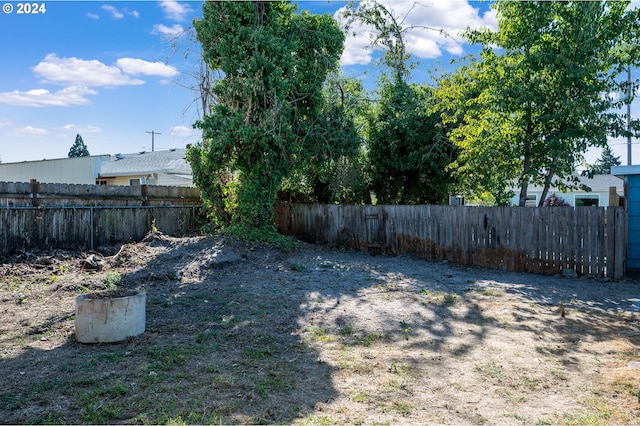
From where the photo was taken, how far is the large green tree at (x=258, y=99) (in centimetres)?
1165

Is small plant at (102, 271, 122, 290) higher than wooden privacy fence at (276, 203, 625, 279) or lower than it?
lower

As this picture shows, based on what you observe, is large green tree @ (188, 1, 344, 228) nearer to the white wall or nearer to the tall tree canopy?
the white wall

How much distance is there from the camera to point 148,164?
22.5 meters

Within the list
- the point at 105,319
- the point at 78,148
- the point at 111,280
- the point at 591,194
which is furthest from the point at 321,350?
the point at 78,148

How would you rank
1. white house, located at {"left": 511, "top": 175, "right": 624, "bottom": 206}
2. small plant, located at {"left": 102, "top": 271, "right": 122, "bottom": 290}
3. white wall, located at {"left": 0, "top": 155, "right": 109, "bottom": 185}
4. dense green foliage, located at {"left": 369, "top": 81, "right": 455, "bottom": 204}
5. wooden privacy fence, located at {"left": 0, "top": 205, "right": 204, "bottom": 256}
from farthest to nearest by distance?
1. white house, located at {"left": 511, "top": 175, "right": 624, "bottom": 206}
2. white wall, located at {"left": 0, "top": 155, "right": 109, "bottom": 185}
3. dense green foliage, located at {"left": 369, "top": 81, "right": 455, "bottom": 204}
4. wooden privacy fence, located at {"left": 0, "top": 205, "right": 204, "bottom": 256}
5. small plant, located at {"left": 102, "top": 271, "right": 122, "bottom": 290}

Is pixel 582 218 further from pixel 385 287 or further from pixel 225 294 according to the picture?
pixel 225 294

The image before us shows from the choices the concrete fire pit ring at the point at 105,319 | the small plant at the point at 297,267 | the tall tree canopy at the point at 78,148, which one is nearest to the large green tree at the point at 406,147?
the small plant at the point at 297,267

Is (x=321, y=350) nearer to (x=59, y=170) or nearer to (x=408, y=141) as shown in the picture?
(x=408, y=141)

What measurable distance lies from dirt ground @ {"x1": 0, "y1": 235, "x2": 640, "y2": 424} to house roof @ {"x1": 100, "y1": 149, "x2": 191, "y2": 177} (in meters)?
12.3

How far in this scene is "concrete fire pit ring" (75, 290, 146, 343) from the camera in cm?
504

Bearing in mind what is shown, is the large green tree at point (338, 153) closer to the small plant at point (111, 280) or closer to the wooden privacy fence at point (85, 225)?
the wooden privacy fence at point (85, 225)

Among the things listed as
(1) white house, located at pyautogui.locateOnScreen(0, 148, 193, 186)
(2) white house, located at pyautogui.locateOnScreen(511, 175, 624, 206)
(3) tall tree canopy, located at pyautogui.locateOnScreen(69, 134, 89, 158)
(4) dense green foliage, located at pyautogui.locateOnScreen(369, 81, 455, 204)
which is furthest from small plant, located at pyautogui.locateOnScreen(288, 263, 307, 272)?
(3) tall tree canopy, located at pyautogui.locateOnScreen(69, 134, 89, 158)

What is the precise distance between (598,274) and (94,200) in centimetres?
1161

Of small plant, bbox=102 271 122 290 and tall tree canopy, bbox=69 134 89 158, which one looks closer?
small plant, bbox=102 271 122 290
